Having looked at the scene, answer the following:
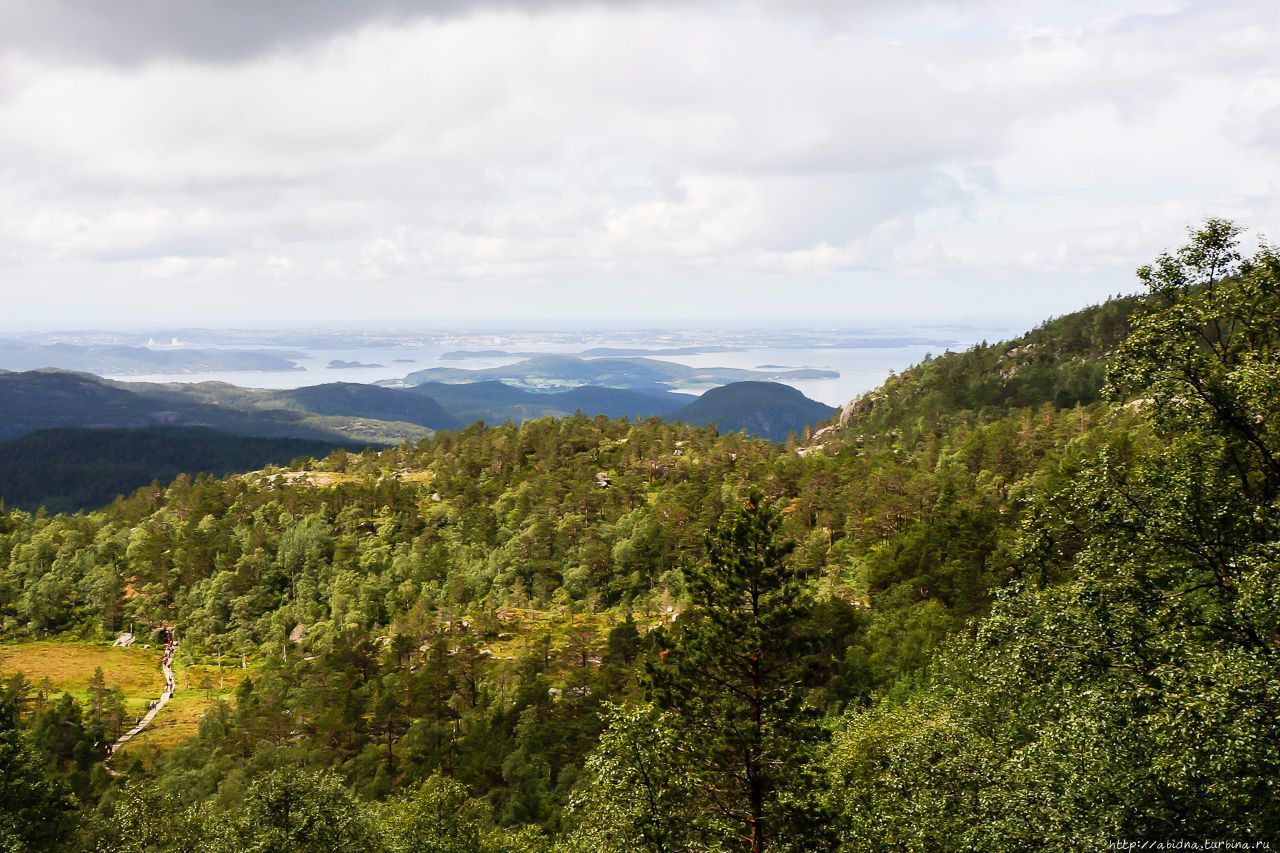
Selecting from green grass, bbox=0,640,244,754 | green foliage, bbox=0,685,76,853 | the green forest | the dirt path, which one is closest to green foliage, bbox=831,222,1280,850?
the green forest

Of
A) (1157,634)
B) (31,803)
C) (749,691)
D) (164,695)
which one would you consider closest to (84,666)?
(164,695)

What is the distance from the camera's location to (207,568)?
117 meters

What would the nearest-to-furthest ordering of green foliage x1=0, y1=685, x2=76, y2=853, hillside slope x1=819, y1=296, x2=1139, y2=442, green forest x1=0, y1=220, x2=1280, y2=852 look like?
green forest x1=0, y1=220, x2=1280, y2=852, green foliage x1=0, y1=685, x2=76, y2=853, hillside slope x1=819, y1=296, x2=1139, y2=442

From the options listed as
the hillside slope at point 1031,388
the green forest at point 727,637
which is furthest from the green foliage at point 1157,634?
the hillside slope at point 1031,388

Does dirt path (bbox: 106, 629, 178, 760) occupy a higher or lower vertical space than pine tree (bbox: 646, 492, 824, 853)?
lower

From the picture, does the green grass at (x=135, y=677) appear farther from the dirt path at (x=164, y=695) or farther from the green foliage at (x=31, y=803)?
the green foliage at (x=31, y=803)

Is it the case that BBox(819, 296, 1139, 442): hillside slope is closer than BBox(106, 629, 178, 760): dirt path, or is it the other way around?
BBox(106, 629, 178, 760): dirt path

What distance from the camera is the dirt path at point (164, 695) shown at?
76.4 meters

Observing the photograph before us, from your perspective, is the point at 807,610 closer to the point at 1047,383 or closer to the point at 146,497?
the point at 146,497

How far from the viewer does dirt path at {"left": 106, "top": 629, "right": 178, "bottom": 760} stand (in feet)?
251

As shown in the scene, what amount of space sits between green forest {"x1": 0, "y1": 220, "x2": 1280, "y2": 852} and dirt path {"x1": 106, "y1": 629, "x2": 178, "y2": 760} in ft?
7.43

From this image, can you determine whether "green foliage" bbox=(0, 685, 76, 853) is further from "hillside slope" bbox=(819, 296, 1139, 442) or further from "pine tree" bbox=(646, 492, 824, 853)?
"hillside slope" bbox=(819, 296, 1139, 442)

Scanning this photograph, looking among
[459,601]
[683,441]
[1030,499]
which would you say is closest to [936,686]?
[1030,499]

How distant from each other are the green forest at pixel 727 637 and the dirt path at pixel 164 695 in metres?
2.27
